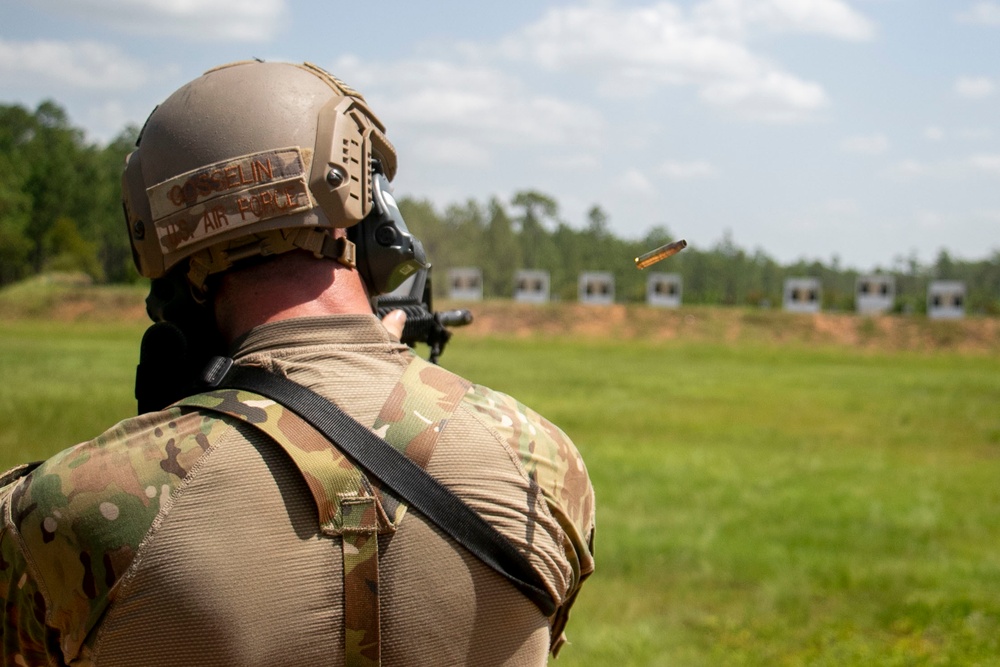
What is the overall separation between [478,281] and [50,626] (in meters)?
68.1

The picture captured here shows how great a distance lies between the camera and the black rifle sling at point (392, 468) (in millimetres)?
1694

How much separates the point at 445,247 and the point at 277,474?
94.3m

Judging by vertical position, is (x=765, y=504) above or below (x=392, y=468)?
below

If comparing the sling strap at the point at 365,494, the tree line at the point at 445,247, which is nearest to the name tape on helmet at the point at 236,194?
the sling strap at the point at 365,494

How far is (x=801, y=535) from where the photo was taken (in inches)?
381

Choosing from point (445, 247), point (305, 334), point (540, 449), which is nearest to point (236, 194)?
point (305, 334)

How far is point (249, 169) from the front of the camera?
1.92m

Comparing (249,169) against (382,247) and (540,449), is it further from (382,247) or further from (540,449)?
(540,449)

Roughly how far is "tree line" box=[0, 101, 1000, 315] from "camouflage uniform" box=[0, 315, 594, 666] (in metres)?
61.6

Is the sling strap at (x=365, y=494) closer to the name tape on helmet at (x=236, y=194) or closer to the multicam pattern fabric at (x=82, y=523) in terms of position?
the multicam pattern fabric at (x=82, y=523)

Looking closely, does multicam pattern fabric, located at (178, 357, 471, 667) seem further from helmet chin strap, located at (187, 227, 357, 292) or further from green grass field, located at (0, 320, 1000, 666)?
green grass field, located at (0, 320, 1000, 666)

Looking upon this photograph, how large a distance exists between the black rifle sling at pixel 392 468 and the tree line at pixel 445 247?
202ft

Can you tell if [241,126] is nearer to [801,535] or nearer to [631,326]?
[801,535]

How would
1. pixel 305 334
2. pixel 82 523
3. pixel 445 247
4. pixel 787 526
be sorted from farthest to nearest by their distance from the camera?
pixel 445 247 < pixel 787 526 < pixel 305 334 < pixel 82 523
